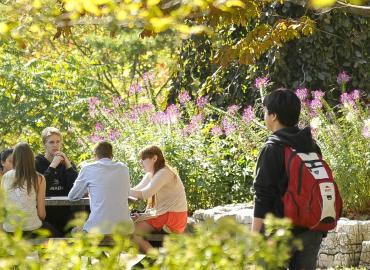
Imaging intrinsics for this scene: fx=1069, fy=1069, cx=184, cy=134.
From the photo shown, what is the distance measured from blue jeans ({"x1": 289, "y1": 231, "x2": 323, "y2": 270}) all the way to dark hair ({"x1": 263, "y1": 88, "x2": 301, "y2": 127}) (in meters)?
0.56

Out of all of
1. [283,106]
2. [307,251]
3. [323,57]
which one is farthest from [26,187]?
[323,57]

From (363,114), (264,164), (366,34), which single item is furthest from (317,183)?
(366,34)

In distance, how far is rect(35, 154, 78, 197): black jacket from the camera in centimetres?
973

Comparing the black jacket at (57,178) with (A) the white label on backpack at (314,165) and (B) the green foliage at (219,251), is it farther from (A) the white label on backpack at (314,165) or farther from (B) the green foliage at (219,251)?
(B) the green foliage at (219,251)

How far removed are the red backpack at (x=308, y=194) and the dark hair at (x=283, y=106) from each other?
179 millimetres

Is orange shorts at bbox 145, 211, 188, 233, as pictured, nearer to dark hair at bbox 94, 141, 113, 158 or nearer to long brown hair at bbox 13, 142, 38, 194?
dark hair at bbox 94, 141, 113, 158

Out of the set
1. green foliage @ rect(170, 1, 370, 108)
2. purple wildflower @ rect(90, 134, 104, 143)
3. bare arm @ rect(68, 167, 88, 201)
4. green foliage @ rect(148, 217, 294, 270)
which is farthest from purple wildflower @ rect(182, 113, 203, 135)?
green foliage @ rect(148, 217, 294, 270)

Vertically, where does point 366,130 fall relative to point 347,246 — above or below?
above

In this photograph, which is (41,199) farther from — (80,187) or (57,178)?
(57,178)

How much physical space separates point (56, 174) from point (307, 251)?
4.92 meters

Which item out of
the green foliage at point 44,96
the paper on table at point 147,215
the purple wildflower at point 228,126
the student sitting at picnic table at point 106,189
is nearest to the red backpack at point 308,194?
the student sitting at picnic table at point 106,189

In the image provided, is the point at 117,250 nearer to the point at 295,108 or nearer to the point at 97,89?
the point at 295,108

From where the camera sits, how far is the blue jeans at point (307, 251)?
516 cm

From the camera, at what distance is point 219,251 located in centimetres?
400
